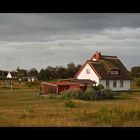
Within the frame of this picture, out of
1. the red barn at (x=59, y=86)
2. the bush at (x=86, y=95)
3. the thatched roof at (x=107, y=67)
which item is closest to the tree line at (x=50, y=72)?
the bush at (x=86, y=95)

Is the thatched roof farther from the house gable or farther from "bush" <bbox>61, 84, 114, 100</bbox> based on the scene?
"bush" <bbox>61, 84, 114, 100</bbox>

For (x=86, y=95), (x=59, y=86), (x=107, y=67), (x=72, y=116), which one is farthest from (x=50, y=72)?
(x=107, y=67)

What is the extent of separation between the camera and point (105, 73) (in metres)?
24.7

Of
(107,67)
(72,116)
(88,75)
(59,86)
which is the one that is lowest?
(72,116)

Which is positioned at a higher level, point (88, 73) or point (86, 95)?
point (88, 73)

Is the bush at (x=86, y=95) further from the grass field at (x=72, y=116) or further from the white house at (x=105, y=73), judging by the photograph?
the grass field at (x=72, y=116)

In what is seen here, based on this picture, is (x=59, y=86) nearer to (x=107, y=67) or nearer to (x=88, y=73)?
(x=88, y=73)

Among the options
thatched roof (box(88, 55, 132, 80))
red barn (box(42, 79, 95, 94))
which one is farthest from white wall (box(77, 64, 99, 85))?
red barn (box(42, 79, 95, 94))

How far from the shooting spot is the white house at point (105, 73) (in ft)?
74.2

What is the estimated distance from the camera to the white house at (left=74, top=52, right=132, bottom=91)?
2261 cm
